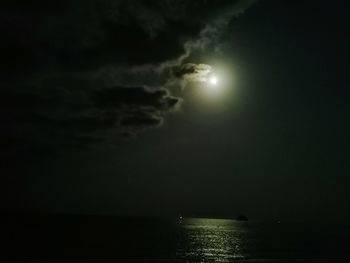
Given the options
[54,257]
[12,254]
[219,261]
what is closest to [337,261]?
[219,261]

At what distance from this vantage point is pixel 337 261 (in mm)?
86625

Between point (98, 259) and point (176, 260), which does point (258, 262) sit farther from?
point (98, 259)

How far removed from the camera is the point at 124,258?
3307 inches

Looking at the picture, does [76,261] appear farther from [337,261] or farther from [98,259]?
[337,261]

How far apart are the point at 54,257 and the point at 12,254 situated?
10.8 meters

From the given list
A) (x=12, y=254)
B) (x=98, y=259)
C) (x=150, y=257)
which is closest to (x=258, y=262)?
(x=150, y=257)

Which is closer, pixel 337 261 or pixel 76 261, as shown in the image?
pixel 76 261

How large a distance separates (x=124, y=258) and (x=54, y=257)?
1437cm

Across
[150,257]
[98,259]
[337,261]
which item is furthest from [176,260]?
[337,261]

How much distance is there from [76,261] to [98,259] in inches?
188

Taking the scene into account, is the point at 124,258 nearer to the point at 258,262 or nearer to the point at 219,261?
the point at 219,261

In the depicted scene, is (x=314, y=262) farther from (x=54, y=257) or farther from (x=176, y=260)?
(x=54, y=257)

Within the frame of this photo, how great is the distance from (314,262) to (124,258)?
120ft

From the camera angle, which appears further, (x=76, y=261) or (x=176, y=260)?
(x=176, y=260)
